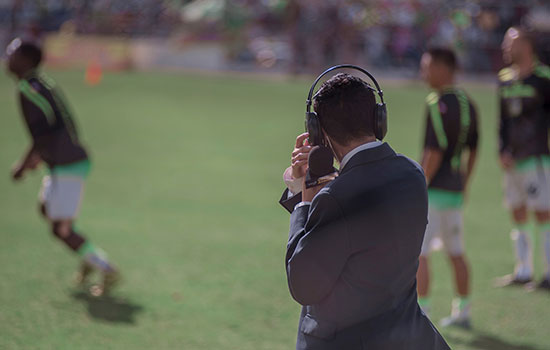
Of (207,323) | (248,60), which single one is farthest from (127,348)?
(248,60)

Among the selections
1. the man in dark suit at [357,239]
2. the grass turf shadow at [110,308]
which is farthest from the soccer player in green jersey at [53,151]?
the man in dark suit at [357,239]

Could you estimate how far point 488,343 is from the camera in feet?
17.2

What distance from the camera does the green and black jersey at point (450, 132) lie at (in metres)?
5.25

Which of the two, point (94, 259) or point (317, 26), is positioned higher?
point (94, 259)

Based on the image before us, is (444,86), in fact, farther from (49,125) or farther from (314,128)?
(49,125)

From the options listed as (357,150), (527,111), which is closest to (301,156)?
(357,150)

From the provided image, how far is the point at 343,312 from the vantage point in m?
2.51

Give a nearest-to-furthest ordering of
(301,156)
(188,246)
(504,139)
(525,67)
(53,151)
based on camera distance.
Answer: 1. (301,156)
2. (53,151)
3. (525,67)
4. (504,139)
5. (188,246)

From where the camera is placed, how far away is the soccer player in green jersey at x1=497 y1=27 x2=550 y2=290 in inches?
263

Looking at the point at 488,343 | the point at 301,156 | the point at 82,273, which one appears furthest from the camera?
the point at 82,273

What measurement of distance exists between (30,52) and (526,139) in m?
4.68

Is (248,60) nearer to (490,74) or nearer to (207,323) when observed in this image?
(490,74)

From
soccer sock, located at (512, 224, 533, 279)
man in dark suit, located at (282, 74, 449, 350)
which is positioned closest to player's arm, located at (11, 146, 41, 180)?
→ man in dark suit, located at (282, 74, 449, 350)

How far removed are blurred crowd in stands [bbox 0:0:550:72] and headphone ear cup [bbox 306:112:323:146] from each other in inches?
851
